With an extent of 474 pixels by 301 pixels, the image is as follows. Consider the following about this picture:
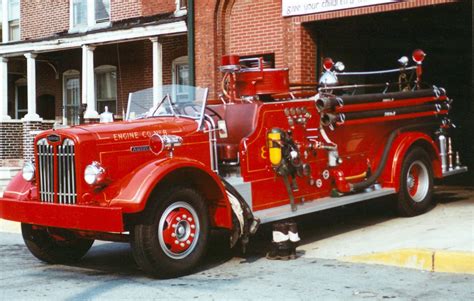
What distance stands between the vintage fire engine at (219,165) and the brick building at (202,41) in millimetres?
2916

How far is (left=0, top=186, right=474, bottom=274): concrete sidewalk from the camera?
6.98 meters

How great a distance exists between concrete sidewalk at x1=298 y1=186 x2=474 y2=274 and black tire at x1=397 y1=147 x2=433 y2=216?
150 mm

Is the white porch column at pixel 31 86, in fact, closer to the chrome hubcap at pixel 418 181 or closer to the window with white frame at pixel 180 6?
the window with white frame at pixel 180 6

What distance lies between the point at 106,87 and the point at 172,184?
43.3 feet

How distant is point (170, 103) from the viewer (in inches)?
332

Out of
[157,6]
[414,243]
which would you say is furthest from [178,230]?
[157,6]

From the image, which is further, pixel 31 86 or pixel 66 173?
pixel 31 86

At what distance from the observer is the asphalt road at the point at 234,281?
20.2 ft

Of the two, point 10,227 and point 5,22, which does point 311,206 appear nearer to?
point 10,227

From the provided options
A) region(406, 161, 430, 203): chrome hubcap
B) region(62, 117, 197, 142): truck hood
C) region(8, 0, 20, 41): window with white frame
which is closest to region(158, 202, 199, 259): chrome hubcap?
region(62, 117, 197, 142): truck hood

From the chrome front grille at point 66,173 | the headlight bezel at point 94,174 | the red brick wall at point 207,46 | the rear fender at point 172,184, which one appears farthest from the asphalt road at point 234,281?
the red brick wall at point 207,46

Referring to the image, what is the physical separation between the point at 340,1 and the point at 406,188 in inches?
162

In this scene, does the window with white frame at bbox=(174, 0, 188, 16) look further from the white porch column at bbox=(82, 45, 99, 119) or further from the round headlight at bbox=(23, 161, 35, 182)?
the round headlight at bbox=(23, 161, 35, 182)

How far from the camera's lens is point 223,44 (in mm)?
14508
